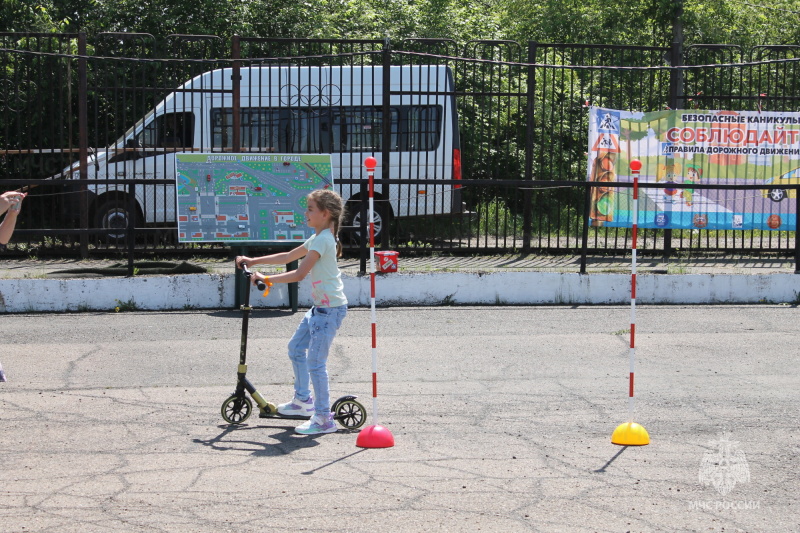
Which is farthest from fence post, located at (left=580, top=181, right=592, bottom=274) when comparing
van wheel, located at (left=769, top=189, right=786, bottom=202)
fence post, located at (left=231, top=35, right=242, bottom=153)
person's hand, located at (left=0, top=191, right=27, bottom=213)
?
person's hand, located at (left=0, top=191, right=27, bottom=213)

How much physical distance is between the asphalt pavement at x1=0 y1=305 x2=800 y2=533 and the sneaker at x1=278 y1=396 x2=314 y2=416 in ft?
0.36

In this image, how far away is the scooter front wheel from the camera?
21.2ft

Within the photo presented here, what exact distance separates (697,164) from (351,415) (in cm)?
866

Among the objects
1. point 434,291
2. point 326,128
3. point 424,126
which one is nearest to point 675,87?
point 424,126

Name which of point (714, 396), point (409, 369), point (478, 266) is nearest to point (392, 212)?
point (478, 266)

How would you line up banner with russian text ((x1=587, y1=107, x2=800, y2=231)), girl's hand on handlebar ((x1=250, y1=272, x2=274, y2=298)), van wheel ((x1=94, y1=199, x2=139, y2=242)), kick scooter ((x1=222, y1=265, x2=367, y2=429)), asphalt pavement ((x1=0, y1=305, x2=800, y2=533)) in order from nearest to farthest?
asphalt pavement ((x1=0, y1=305, x2=800, y2=533)) < girl's hand on handlebar ((x1=250, y1=272, x2=274, y2=298)) < kick scooter ((x1=222, y1=265, x2=367, y2=429)) < van wheel ((x1=94, y1=199, x2=139, y2=242)) < banner with russian text ((x1=587, y1=107, x2=800, y2=231))

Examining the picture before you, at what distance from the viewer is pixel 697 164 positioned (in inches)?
527

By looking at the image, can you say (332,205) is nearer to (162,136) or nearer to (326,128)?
(162,136)

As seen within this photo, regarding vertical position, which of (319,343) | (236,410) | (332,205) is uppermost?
(332,205)

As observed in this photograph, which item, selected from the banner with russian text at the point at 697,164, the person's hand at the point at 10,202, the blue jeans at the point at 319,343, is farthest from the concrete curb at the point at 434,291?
the blue jeans at the point at 319,343

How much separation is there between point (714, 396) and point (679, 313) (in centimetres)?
372

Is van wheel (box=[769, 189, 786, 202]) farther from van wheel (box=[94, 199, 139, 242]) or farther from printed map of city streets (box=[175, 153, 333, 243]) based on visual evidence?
van wheel (box=[94, 199, 139, 242])

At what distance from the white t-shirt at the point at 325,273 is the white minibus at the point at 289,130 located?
646 cm

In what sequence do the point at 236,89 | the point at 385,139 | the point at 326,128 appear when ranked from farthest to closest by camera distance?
Result: the point at 326,128, the point at 236,89, the point at 385,139
